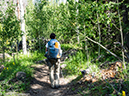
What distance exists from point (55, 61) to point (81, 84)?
1253 mm

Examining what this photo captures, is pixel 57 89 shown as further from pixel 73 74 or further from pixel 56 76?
pixel 73 74

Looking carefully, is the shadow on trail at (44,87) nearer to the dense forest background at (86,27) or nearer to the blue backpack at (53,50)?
the dense forest background at (86,27)

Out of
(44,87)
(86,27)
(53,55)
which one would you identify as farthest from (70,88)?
(86,27)

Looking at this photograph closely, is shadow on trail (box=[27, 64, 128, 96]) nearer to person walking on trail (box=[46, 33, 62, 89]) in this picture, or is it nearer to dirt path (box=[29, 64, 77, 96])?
dirt path (box=[29, 64, 77, 96])

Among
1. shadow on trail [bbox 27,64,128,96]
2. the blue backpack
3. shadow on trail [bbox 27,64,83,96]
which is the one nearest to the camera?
shadow on trail [bbox 27,64,128,96]

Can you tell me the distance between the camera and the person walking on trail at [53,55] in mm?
4688

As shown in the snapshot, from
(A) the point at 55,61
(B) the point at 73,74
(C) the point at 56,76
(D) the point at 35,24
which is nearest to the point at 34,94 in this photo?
(C) the point at 56,76

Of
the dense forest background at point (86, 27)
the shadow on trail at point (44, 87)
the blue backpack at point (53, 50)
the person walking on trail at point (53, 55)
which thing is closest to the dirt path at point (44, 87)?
the shadow on trail at point (44, 87)

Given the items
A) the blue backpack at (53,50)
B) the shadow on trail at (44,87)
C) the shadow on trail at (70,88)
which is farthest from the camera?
the blue backpack at (53,50)

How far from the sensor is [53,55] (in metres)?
4.68

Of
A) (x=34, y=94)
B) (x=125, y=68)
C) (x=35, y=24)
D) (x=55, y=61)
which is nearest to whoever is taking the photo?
(x=125, y=68)

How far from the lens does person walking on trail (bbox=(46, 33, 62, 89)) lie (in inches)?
185

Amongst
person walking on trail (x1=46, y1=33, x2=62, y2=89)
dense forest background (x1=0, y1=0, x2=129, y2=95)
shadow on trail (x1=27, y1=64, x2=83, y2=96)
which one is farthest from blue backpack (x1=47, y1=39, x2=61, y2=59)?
shadow on trail (x1=27, y1=64, x2=83, y2=96)

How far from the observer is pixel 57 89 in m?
4.91
